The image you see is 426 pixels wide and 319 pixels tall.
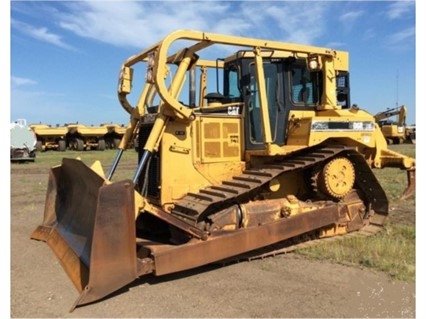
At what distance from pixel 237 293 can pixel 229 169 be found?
2183 mm

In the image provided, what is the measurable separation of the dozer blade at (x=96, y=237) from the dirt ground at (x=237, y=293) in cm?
18

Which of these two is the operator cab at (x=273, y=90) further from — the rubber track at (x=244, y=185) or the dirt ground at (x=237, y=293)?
the dirt ground at (x=237, y=293)

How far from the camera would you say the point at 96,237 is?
4395 mm

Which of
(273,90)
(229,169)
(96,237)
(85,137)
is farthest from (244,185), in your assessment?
(85,137)

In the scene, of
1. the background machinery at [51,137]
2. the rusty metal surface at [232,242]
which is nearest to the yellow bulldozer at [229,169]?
the rusty metal surface at [232,242]

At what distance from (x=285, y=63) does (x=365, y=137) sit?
179cm

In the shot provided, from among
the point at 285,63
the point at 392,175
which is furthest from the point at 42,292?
the point at 392,175

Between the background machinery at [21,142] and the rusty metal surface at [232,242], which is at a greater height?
the background machinery at [21,142]

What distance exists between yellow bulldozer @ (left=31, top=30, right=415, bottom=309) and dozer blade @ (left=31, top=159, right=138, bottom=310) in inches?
0.6

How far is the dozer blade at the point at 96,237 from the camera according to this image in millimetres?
4398

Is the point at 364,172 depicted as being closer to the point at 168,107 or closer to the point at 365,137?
the point at 365,137

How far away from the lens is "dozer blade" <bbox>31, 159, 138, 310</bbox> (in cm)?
440

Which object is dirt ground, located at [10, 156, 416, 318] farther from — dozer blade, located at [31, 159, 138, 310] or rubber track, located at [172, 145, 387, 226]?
rubber track, located at [172, 145, 387, 226]

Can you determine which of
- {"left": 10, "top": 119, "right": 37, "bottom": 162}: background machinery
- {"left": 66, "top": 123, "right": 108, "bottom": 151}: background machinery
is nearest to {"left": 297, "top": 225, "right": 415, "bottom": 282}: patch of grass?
{"left": 10, "top": 119, "right": 37, "bottom": 162}: background machinery
